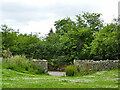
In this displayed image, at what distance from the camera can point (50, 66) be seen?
2019 cm

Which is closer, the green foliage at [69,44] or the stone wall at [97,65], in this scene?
the stone wall at [97,65]

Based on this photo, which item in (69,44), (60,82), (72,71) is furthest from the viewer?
(69,44)

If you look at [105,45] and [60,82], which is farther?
[105,45]

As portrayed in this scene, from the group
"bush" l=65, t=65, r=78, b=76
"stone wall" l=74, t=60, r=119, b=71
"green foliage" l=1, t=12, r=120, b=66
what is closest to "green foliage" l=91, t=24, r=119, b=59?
"green foliage" l=1, t=12, r=120, b=66

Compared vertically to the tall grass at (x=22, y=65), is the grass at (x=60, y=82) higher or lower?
lower

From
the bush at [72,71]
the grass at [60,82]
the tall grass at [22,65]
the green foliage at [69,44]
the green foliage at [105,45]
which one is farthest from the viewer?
the green foliage at [69,44]

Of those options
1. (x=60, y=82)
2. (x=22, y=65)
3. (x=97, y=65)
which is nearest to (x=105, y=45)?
(x=97, y=65)

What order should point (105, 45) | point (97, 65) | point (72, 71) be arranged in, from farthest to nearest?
point (105, 45), point (97, 65), point (72, 71)

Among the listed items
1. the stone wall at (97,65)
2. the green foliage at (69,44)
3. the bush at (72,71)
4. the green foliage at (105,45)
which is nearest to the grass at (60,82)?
the bush at (72,71)

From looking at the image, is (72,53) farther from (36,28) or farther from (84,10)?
(36,28)

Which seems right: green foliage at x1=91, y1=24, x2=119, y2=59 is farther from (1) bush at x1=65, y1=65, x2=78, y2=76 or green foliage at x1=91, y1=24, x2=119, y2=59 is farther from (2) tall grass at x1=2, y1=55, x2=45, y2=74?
(2) tall grass at x1=2, y1=55, x2=45, y2=74

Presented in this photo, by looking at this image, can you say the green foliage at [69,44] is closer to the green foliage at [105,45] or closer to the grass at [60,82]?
the green foliage at [105,45]

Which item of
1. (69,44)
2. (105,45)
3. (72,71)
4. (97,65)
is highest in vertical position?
(69,44)

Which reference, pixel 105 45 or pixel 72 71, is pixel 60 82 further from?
pixel 105 45
